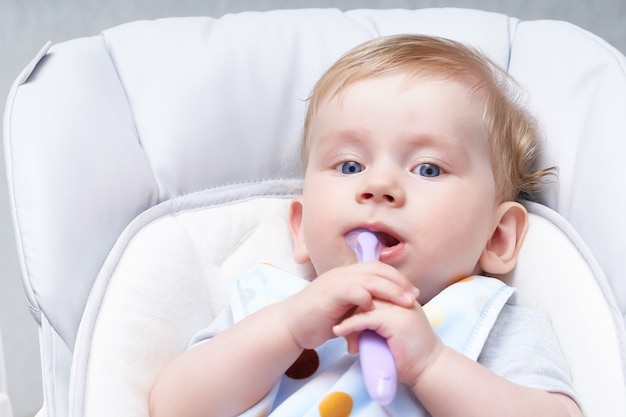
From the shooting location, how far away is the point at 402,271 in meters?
0.97

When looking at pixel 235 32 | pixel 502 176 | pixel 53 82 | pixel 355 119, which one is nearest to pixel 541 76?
pixel 502 176

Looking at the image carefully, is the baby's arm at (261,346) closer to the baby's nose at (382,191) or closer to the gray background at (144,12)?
the baby's nose at (382,191)

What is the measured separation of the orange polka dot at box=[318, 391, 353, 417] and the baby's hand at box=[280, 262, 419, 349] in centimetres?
6

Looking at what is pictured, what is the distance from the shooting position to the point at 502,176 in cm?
109

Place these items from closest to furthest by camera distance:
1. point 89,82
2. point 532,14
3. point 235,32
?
point 89,82, point 235,32, point 532,14

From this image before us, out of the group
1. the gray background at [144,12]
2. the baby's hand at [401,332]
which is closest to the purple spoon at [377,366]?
the baby's hand at [401,332]

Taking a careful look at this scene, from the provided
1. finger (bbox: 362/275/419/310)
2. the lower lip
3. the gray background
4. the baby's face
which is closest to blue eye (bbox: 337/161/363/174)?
the baby's face

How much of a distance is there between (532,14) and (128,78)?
3.89 ft

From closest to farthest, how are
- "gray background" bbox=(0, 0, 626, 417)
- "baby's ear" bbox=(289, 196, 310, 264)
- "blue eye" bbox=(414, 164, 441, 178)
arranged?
"blue eye" bbox=(414, 164, 441, 178) → "baby's ear" bbox=(289, 196, 310, 264) → "gray background" bbox=(0, 0, 626, 417)

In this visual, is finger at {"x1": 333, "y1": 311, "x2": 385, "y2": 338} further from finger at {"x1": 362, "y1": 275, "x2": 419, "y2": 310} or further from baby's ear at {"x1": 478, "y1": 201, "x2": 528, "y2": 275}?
baby's ear at {"x1": 478, "y1": 201, "x2": 528, "y2": 275}

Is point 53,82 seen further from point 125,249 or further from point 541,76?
point 541,76

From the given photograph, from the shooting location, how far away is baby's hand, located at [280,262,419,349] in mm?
837

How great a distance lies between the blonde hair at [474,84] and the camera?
107cm

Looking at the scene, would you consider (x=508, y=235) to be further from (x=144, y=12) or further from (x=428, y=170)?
(x=144, y=12)
